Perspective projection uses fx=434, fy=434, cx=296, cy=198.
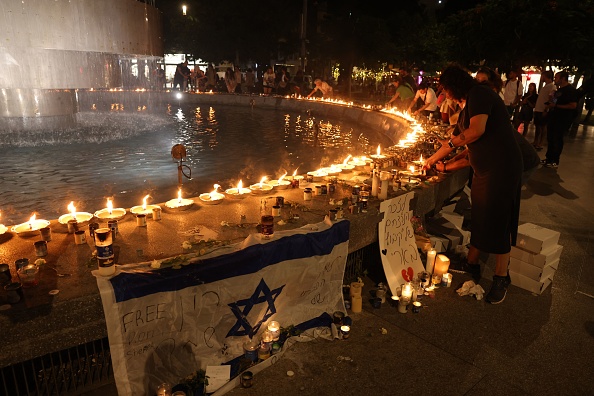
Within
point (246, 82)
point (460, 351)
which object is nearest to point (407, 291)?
point (460, 351)

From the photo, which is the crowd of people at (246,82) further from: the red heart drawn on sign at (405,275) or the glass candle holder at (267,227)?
the glass candle holder at (267,227)

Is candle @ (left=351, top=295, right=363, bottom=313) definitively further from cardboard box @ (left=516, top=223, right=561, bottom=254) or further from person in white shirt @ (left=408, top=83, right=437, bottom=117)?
person in white shirt @ (left=408, top=83, right=437, bottom=117)

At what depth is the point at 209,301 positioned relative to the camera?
3346 millimetres

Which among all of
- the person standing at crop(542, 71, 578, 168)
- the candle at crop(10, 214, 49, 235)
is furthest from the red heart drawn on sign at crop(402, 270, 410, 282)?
the person standing at crop(542, 71, 578, 168)

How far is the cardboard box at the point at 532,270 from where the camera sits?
479 cm

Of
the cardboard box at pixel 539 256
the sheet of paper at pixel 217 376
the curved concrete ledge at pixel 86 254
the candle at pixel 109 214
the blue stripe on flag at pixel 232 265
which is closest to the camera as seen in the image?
the curved concrete ledge at pixel 86 254

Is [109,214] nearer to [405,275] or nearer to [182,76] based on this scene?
[405,275]

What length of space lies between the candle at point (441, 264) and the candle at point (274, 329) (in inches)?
89.1

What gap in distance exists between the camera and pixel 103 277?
9.59 feet

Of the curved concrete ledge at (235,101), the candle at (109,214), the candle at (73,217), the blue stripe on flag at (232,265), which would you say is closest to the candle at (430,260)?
the blue stripe on flag at (232,265)

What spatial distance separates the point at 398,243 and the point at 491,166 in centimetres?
130

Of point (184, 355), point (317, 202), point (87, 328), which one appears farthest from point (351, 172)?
point (87, 328)

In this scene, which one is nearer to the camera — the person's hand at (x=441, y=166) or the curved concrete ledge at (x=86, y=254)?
the curved concrete ledge at (x=86, y=254)

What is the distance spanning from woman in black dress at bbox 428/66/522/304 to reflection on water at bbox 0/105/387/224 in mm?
4649
